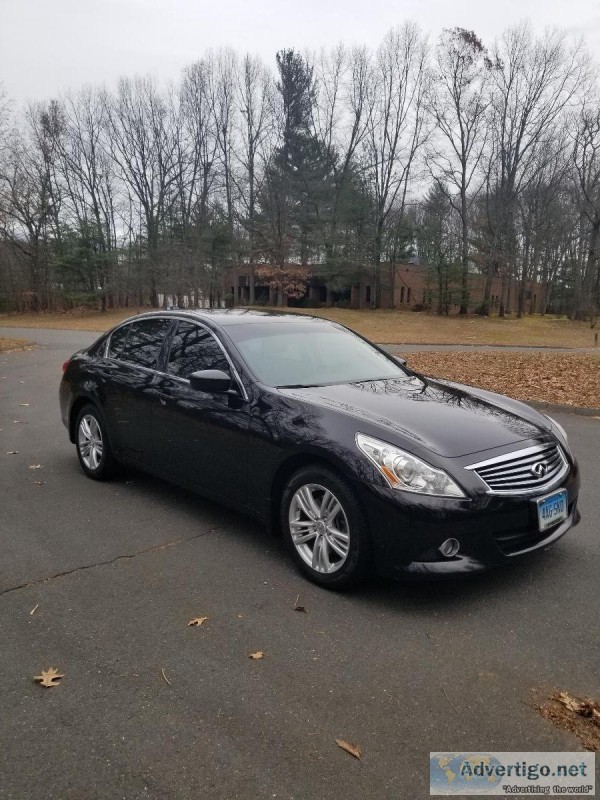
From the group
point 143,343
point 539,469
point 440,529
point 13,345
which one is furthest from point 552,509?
point 13,345

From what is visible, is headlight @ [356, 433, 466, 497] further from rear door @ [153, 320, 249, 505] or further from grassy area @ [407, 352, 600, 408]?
grassy area @ [407, 352, 600, 408]

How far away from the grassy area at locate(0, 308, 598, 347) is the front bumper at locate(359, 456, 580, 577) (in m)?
27.1

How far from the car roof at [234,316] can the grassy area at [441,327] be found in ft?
81.9

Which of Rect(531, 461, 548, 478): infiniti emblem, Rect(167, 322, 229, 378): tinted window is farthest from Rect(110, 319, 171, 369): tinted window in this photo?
Rect(531, 461, 548, 478): infiniti emblem

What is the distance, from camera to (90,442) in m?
5.81

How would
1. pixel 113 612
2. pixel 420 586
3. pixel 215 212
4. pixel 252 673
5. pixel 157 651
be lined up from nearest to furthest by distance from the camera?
pixel 252 673 < pixel 157 651 < pixel 113 612 < pixel 420 586 < pixel 215 212

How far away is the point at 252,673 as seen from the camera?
9.17ft

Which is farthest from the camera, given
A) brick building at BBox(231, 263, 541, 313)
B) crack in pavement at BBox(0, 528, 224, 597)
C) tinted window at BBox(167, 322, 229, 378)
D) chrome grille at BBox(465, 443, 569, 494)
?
brick building at BBox(231, 263, 541, 313)

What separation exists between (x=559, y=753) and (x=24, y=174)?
2203 inches

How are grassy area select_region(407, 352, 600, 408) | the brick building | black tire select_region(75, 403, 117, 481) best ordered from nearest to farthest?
1. black tire select_region(75, 403, 117, 481)
2. grassy area select_region(407, 352, 600, 408)
3. the brick building

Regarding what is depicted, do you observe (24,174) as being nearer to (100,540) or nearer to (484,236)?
(484,236)

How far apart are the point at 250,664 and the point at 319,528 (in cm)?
96

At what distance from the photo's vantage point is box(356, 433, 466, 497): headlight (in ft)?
10.6

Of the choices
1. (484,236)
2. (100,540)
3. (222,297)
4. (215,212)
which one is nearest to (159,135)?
(215,212)
